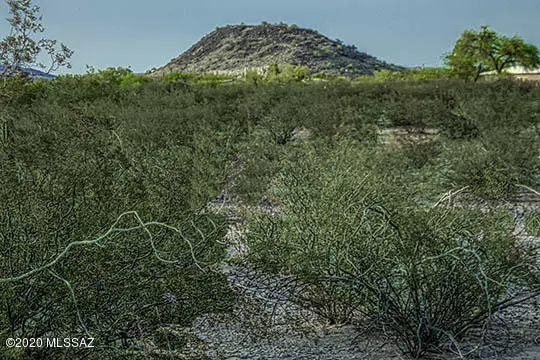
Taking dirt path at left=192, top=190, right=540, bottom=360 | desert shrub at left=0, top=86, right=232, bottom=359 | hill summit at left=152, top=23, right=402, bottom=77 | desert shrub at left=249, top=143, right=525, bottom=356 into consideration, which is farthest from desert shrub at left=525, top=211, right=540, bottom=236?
hill summit at left=152, top=23, right=402, bottom=77

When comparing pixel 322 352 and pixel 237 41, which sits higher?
pixel 237 41

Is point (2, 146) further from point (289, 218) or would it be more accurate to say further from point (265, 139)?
point (265, 139)

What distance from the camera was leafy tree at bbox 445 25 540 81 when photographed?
50.9 m

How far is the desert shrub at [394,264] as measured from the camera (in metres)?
3.71

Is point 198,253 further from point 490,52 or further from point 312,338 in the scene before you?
point 490,52

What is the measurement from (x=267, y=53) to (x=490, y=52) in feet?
127

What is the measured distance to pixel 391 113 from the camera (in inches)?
699

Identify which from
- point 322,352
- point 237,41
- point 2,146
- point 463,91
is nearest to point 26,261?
point 322,352

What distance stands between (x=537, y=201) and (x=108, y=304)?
9.13 m

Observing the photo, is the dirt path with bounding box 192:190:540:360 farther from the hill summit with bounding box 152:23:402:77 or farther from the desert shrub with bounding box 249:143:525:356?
the hill summit with bounding box 152:23:402:77

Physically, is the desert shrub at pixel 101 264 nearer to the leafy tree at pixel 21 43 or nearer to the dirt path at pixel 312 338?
the dirt path at pixel 312 338

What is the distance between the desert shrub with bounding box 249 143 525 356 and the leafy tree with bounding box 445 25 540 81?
156 ft

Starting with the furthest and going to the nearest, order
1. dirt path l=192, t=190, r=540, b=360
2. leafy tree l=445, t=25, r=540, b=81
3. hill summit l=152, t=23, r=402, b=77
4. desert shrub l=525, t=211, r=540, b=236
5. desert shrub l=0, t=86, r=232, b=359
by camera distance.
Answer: hill summit l=152, t=23, r=402, b=77 < leafy tree l=445, t=25, r=540, b=81 < desert shrub l=525, t=211, r=540, b=236 < dirt path l=192, t=190, r=540, b=360 < desert shrub l=0, t=86, r=232, b=359

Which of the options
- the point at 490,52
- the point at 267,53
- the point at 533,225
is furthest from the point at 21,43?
the point at 267,53
